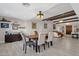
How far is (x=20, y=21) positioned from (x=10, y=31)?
133 centimetres

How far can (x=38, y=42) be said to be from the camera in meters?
4.23

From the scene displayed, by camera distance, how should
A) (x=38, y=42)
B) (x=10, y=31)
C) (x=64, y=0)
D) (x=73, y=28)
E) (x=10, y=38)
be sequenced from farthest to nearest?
(x=73, y=28)
(x=10, y=31)
(x=10, y=38)
(x=38, y=42)
(x=64, y=0)

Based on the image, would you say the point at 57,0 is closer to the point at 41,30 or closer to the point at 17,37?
the point at 17,37

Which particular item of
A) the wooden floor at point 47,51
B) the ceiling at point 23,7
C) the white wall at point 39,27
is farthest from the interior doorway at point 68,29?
the ceiling at point 23,7

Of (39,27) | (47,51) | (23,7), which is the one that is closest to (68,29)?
(39,27)

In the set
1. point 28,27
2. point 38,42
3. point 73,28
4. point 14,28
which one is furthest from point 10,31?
point 73,28

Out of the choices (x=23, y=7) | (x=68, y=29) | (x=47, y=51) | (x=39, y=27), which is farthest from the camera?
(x=68, y=29)

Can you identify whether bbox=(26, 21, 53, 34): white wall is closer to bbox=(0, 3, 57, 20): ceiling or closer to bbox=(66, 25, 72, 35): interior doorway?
bbox=(66, 25, 72, 35): interior doorway

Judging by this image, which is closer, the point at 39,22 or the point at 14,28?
the point at 14,28

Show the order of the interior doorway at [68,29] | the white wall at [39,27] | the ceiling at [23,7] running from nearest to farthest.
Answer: the ceiling at [23,7], the white wall at [39,27], the interior doorway at [68,29]

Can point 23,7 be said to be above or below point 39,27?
above

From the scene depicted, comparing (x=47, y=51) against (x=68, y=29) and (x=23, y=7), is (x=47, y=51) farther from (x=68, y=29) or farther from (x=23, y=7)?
(x=68, y=29)

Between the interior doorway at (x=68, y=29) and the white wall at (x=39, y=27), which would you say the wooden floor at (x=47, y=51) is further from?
the interior doorway at (x=68, y=29)

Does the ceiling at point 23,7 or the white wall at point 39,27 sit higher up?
the ceiling at point 23,7
